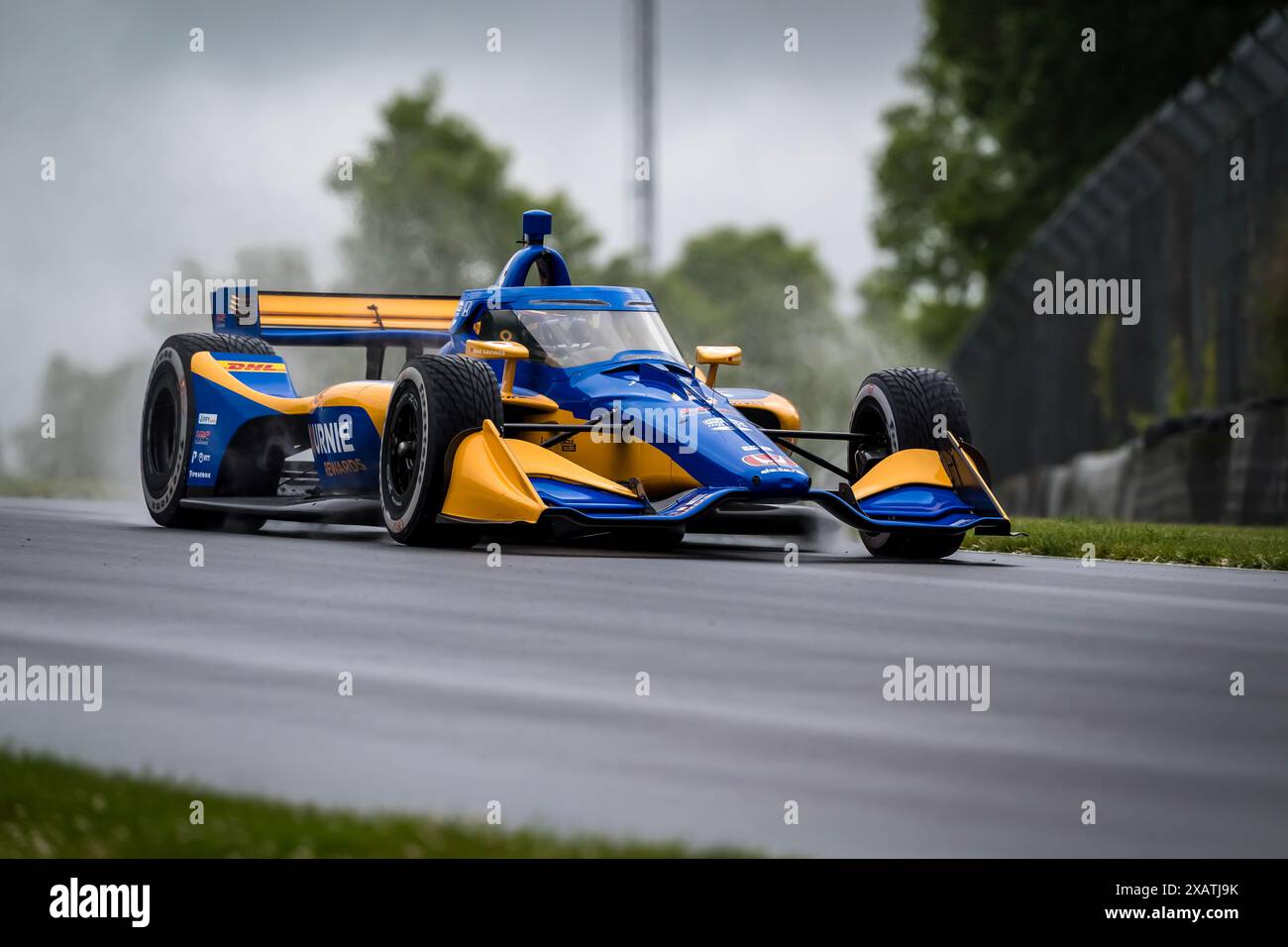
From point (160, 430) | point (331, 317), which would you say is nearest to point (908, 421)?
point (331, 317)

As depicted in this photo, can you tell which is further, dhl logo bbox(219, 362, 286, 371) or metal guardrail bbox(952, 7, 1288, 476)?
metal guardrail bbox(952, 7, 1288, 476)

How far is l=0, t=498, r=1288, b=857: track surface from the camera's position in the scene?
4.83 meters

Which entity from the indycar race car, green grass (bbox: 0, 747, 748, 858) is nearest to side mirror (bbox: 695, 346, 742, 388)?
the indycar race car

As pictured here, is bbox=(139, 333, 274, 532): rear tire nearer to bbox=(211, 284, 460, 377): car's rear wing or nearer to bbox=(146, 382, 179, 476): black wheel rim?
bbox=(146, 382, 179, 476): black wheel rim

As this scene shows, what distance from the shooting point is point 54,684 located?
6402mm

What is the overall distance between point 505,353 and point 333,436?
1691 millimetres

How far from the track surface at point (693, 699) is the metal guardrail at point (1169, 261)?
11.7 meters

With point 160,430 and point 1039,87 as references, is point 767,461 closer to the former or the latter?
point 160,430

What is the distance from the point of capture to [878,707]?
6.14 metres

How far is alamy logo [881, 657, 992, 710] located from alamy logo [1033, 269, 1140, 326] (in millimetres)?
20108
